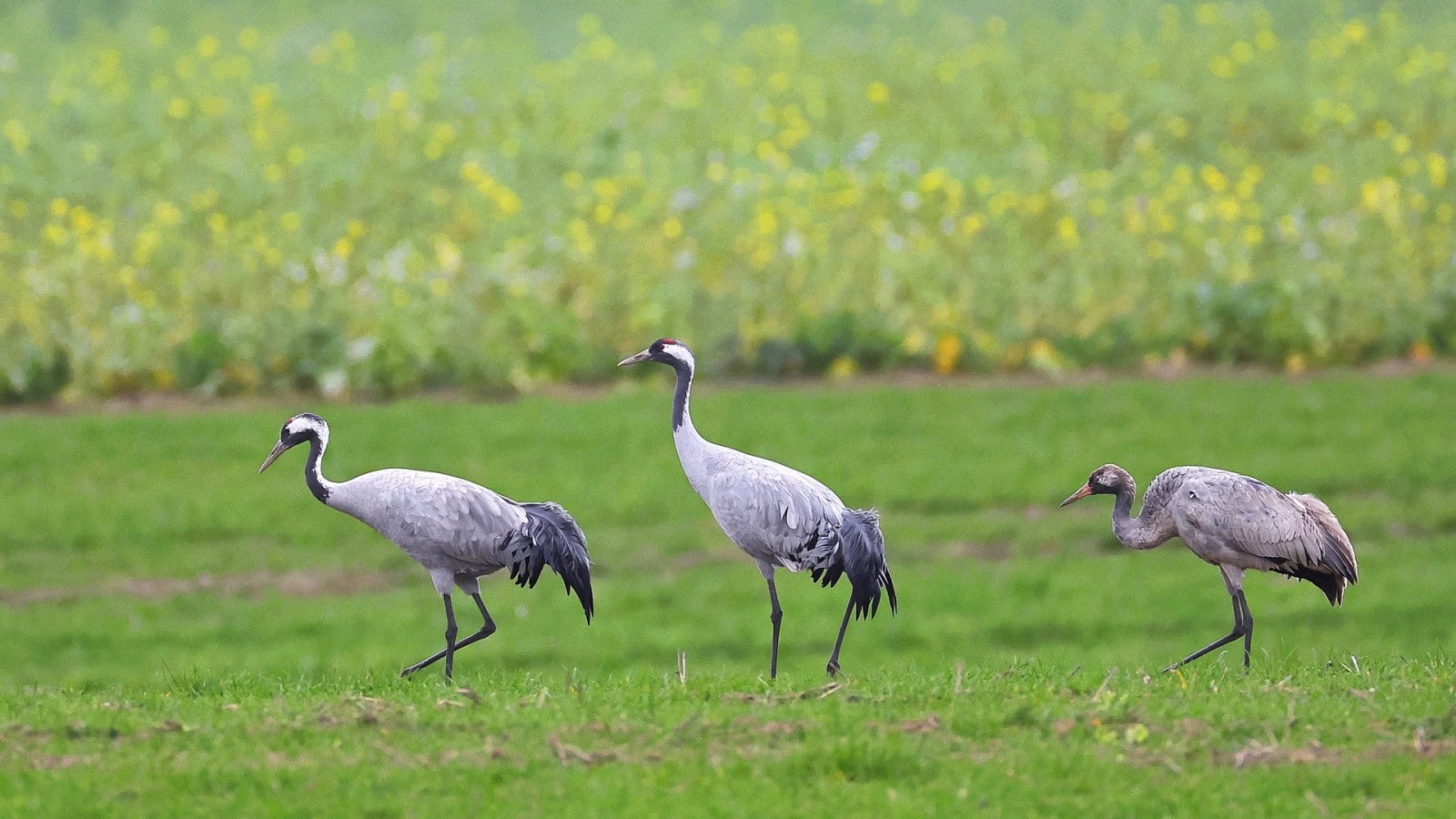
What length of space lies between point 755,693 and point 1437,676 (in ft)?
10.5

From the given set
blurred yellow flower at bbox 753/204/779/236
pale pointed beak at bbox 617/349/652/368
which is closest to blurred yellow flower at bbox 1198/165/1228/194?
blurred yellow flower at bbox 753/204/779/236

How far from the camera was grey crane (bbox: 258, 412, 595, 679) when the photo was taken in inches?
328

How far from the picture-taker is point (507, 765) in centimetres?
678

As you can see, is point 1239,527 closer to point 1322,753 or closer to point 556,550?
point 1322,753

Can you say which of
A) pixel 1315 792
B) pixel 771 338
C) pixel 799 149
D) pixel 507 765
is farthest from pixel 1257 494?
pixel 799 149

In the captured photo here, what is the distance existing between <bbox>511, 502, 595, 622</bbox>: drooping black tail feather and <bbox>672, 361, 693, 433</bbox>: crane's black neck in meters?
0.72

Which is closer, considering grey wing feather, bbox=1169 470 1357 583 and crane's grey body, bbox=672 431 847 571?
crane's grey body, bbox=672 431 847 571

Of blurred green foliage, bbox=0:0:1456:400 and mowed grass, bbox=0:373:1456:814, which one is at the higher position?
blurred green foliage, bbox=0:0:1456:400

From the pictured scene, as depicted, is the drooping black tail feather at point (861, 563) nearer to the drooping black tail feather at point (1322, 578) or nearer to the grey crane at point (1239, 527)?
the grey crane at point (1239, 527)

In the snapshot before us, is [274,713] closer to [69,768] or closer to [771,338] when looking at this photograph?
[69,768]

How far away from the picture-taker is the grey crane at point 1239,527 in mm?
8500

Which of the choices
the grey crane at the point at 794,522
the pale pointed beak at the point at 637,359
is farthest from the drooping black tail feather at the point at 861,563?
the pale pointed beak at the point at 637,359

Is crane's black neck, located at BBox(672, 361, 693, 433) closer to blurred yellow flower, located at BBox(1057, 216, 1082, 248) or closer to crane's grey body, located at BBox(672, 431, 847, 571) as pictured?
crane's grey body, located at BBox(672, 431, 847, 571)

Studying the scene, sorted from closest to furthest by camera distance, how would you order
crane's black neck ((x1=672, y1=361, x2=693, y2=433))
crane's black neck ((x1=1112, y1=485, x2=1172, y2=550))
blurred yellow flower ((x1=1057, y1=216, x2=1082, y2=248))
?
crane's black neck ((x1=672, y1=361, x2=693, y2=433))
crane's black neck ((x1=1112, y1=485, x2=1172, y2=550))
blurred yellow flower ((x1=1057, y1=216, x2=1082, y2=248))
